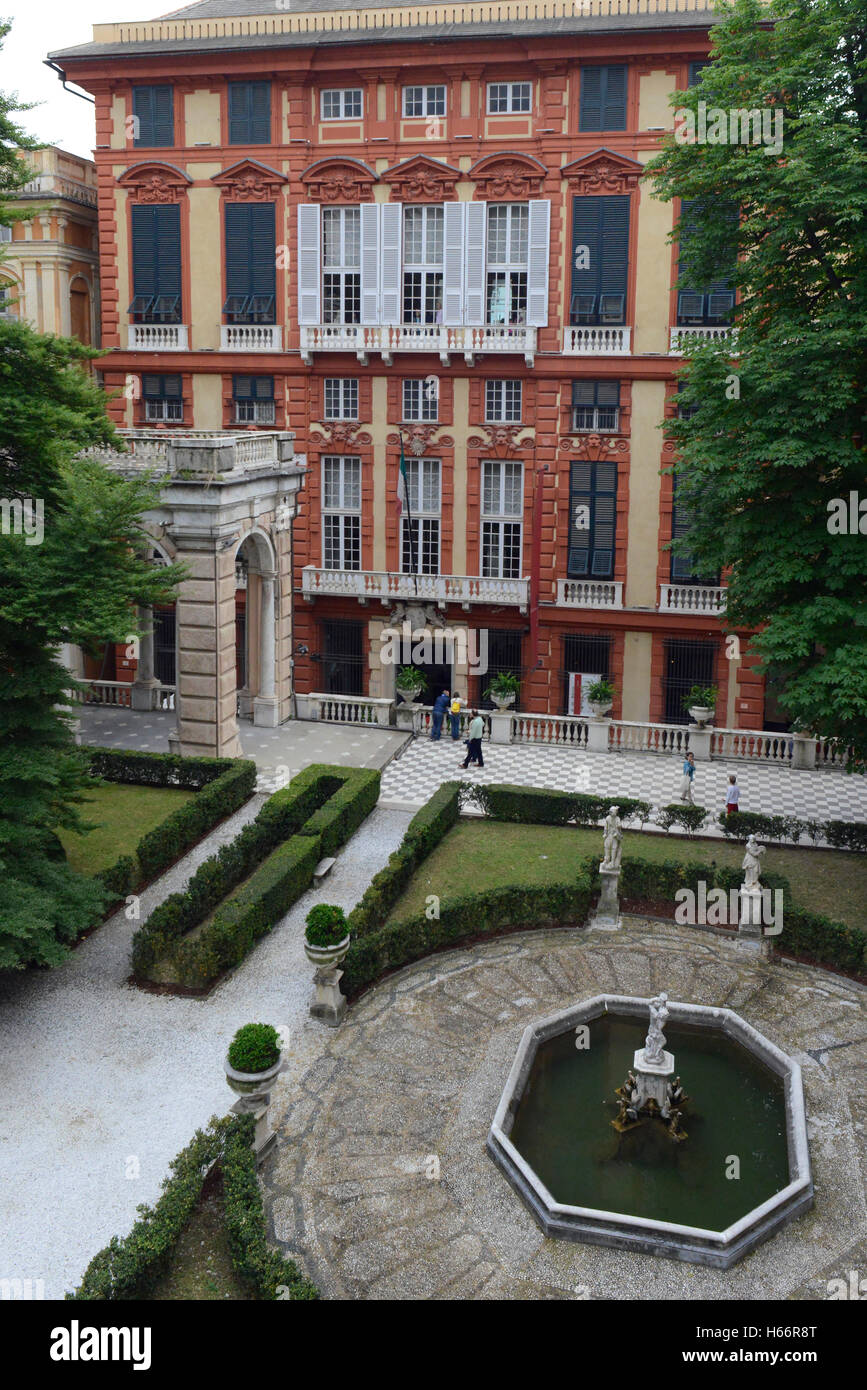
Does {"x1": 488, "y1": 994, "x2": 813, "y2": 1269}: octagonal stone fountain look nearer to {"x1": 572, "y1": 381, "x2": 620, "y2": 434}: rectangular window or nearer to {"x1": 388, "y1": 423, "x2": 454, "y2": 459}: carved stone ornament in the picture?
{"x1": 572, "y1": 381, "x2": 620, "y2": 434}: rectangular window

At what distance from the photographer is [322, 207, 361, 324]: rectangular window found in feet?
131

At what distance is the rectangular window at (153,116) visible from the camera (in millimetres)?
A: 40344

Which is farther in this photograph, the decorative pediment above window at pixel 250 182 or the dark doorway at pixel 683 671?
the decorative pediment above window at pixel 250 182

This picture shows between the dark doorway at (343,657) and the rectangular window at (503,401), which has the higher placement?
the rectangular window at (503,401)

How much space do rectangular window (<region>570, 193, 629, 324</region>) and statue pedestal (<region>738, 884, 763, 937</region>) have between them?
849 inches

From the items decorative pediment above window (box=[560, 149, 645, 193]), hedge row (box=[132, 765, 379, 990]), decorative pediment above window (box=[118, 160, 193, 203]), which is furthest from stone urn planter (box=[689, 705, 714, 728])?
decorative pediment above window (box=[118, 160, 193, 203])

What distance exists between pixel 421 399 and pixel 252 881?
21.4 metres

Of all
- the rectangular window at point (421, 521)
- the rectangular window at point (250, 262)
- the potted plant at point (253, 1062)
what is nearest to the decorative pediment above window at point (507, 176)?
the rectangular window at point (250, 262)

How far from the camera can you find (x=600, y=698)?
3753 centimetres

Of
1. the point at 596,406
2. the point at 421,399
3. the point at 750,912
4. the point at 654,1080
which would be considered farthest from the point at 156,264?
the point at 654,1080

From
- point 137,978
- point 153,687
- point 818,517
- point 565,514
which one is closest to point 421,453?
point 565,514

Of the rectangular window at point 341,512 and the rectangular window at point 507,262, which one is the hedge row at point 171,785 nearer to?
the rectangular window at point 341,512

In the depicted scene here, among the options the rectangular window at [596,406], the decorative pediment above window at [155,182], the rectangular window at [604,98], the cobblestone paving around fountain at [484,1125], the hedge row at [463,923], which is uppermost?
the rectangular window at [604,98]

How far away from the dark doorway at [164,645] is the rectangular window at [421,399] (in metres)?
11.0
